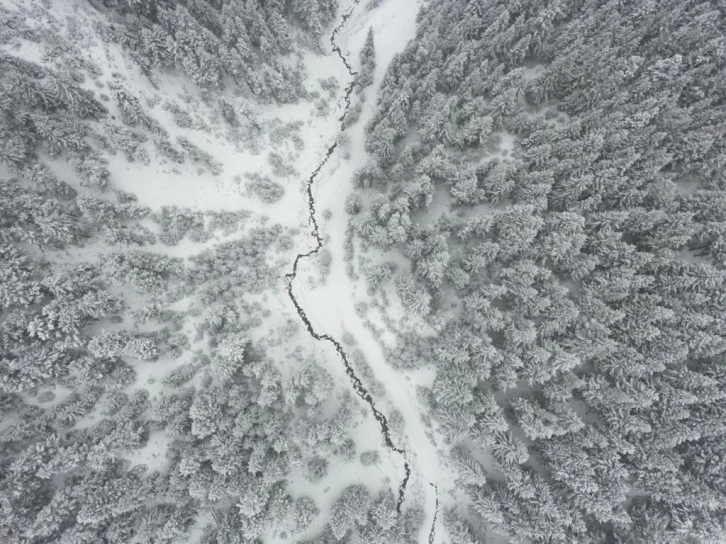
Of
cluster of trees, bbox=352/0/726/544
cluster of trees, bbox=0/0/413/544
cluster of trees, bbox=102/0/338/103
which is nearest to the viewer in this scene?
cluster of trees, bbox=352/0/726/544

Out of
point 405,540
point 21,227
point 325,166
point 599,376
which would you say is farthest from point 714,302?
point 21,227

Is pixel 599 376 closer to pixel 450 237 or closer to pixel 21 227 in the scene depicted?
pixel 450 237

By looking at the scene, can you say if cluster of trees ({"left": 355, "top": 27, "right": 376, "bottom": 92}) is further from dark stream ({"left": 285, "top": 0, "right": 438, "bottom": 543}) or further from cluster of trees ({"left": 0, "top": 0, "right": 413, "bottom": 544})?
cluster of trees ({"left": 0, "top": 0, "right": 413, "bottom": 544})

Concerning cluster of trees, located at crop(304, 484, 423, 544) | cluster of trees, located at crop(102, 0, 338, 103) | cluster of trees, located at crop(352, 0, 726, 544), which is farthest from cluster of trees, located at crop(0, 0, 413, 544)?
cluster of trees, located at crop(352, 0, 726, 544)

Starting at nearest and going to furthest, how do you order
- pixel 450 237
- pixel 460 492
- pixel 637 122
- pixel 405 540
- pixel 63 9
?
1. pixel 405 540
2. pixel 460 492
3. pixel 637 122
4. pixel 450 237
5. pixel 63 9

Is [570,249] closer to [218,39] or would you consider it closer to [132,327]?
[132,327]

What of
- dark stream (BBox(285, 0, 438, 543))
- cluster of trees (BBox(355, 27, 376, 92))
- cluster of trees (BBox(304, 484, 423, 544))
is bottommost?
cluster of trees (BBox(304, 484, 423, 544))
